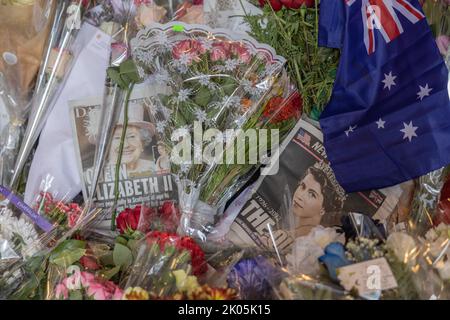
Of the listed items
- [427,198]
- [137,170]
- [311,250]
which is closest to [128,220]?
[137,170]

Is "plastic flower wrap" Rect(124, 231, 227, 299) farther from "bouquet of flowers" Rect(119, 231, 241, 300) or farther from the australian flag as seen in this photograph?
the australian flag

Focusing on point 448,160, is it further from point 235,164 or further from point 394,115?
point 235,164

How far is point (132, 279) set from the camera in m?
1.30

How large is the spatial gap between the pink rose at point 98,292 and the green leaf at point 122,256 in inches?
6.6

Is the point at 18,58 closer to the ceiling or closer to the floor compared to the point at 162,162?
closer to the ceiling

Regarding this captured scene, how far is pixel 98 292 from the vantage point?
125 cm

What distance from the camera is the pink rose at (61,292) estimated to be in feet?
4.15

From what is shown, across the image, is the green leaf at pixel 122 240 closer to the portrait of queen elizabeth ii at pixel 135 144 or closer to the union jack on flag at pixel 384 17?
the portrait of queen elizabeth ii at pixel 135 144

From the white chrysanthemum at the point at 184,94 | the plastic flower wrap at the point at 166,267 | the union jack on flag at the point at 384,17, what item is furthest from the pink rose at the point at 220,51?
the plastic flower wrap at the point at 166,267

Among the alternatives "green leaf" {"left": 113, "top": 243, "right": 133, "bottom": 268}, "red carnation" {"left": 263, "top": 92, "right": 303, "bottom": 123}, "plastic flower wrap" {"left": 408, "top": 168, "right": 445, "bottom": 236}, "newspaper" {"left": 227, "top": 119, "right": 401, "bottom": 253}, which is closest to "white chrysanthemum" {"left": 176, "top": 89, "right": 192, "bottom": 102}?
"red carnation" {"left": 263, "top": 92, "right": 303, "bottom": 123}

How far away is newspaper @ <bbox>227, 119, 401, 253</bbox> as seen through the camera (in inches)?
63.9

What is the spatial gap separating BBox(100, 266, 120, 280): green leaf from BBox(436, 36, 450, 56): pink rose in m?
1.03

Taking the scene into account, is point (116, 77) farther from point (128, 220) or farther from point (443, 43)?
point (443, 43)

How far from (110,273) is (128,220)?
0.64 feet
